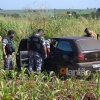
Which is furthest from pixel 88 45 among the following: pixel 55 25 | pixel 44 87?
pixel 55 25

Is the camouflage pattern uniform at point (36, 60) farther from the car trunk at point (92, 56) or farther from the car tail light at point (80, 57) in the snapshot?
the car trunk at point (92, 56)

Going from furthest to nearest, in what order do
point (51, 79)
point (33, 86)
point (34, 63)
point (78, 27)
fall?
point (78, 27) → point (34, 63) → point (51, 79) → point (33, 86)

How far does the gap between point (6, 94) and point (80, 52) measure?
4205 mm

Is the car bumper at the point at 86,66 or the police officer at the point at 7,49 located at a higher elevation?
the police officer at the point at 7,49

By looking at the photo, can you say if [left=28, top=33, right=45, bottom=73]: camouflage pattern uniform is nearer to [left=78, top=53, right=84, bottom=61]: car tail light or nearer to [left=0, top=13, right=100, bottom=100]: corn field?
[left=78, top=53, right=84, bottom=61]: car tail light

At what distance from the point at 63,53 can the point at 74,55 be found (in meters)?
0.37

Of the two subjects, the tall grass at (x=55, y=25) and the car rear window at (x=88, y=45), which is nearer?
the car rear window at (x=88, y=45)

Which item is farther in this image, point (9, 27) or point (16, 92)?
point (9, 27)

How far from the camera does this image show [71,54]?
31.9ft

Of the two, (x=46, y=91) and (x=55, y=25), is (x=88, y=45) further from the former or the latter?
(x=55, y=25)

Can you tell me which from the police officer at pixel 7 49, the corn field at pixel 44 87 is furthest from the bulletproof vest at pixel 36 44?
the corn field at pixel 44 87

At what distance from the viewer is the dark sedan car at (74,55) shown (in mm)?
9594

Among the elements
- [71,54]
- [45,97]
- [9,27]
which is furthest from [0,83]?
[9,27]

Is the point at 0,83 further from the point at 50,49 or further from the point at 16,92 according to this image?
the point at 50,49
